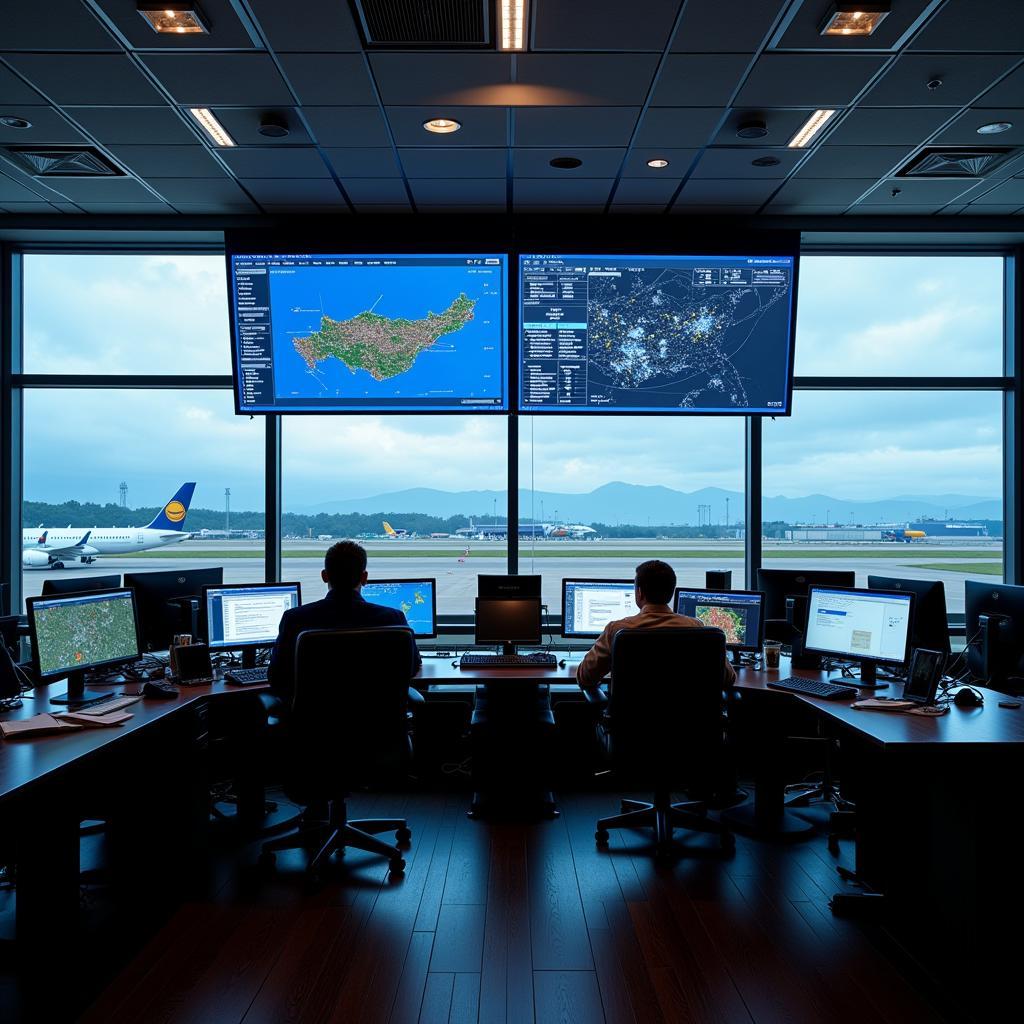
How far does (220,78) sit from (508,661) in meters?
3.00

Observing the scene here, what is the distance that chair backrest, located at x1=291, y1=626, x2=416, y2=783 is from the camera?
2.93 meters

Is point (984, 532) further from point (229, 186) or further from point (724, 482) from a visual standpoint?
point (229, 186)

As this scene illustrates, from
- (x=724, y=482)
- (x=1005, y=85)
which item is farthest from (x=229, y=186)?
(x=1005, y=85)

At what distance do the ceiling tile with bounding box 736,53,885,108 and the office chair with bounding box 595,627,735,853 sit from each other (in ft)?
7.75

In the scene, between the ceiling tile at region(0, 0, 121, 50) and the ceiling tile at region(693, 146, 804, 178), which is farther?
the ceiling tile at region(693, 146, 804, 178)

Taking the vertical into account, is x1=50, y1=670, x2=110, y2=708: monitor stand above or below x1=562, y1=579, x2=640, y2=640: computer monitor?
below

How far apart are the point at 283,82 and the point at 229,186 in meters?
1.21

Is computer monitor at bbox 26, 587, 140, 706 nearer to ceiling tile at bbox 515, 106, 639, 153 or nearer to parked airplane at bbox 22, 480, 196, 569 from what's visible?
parked airplane at bbox 22, 480, 196, 569

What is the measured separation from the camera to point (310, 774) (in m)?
3.02

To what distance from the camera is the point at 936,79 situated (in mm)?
3240

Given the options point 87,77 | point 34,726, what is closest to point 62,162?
point 87,77

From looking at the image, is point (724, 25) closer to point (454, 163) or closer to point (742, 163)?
point (742, 163)

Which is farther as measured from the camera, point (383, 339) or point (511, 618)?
point (383, 339)

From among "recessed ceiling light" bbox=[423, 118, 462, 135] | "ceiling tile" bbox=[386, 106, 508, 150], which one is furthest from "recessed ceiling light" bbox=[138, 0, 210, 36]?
"recessed ceiling light" bbox=[423, 118, 462, 135]
